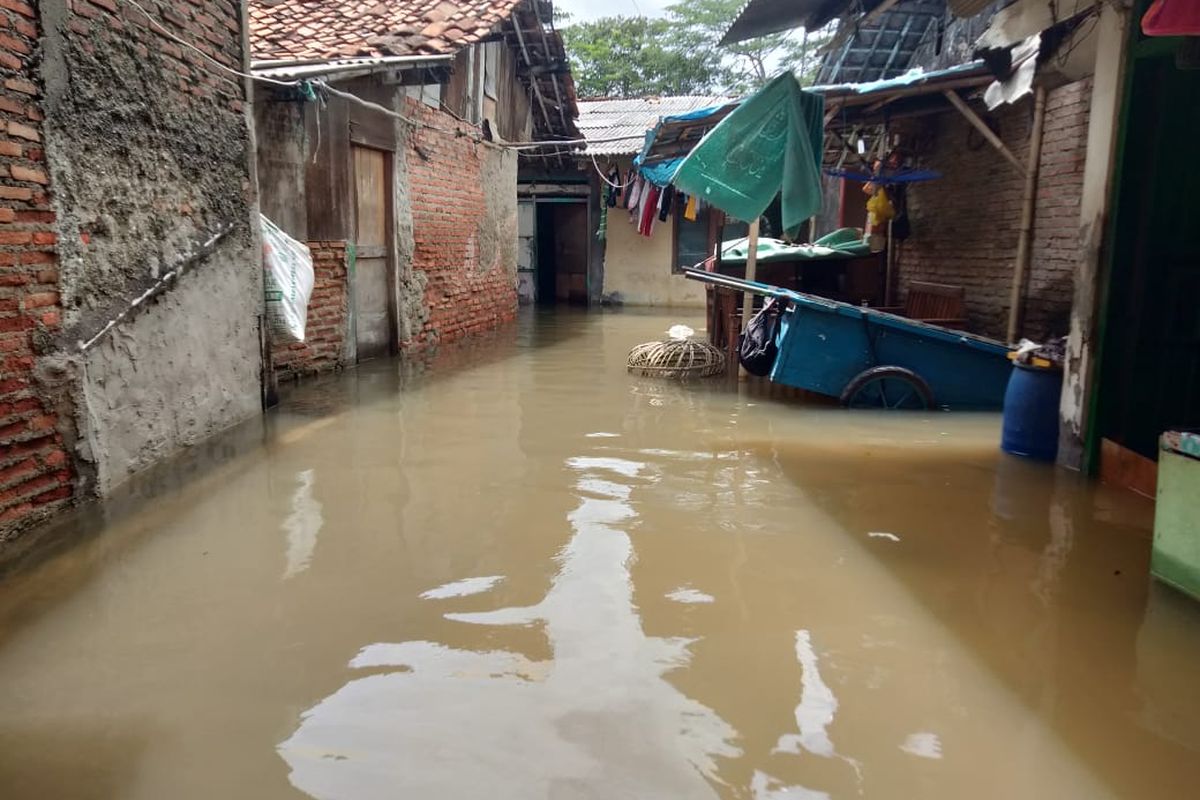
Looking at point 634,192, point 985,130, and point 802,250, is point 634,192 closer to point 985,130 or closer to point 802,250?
point 802,250

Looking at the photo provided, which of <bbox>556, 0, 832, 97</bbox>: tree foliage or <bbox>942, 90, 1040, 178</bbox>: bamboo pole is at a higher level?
<bbox>556, 0, 832, 97</bbox>: tree foliage

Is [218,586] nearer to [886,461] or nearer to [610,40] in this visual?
[886,461]

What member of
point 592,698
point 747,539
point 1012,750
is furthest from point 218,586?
point 1012,750

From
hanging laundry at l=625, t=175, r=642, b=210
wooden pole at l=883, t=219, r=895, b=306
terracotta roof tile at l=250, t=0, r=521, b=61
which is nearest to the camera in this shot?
terracotta roof tile at l=250, t=0, r=521, b=61

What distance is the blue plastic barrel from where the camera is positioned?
5.77 meters

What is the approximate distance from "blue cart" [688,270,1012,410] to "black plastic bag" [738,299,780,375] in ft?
1.15

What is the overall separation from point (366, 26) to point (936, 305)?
6.46 metres

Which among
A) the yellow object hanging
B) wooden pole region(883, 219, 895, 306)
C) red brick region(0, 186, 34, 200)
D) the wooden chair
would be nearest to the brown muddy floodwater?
red brick region(0, 186, 34, 200)

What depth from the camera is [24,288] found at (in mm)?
3930

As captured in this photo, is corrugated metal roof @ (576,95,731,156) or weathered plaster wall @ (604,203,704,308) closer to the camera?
corrugated metal roof @ (576,95,731,156)

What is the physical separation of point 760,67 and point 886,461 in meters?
22.3

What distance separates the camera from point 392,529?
428 cm

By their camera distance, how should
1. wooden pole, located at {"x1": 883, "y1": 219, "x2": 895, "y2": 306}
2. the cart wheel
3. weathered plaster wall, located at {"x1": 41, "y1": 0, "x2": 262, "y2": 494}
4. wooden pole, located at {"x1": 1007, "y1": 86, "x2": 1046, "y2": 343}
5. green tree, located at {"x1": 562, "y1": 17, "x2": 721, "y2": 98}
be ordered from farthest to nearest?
1. green tree, located at {"x1": 562, "y1": 17, "x2": 721, "y2": 98}
2. wooden pole, located at {"x1": 883, "y1": 219, "x2": 895, "y2": 306}
3. wooden pole, located at {"x1": 1007, "y1": 86, "x2": 1046, "y2": 343}
4. the cart wheel
5. weathered plaster wall, located at {"x1": 41, "y1": 0, "x2": 262, "y2": 494}

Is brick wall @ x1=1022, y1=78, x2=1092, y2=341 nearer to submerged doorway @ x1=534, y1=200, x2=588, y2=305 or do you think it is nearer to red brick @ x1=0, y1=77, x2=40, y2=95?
red brick @ x1=0, y1=77, x2=40, y2=95
